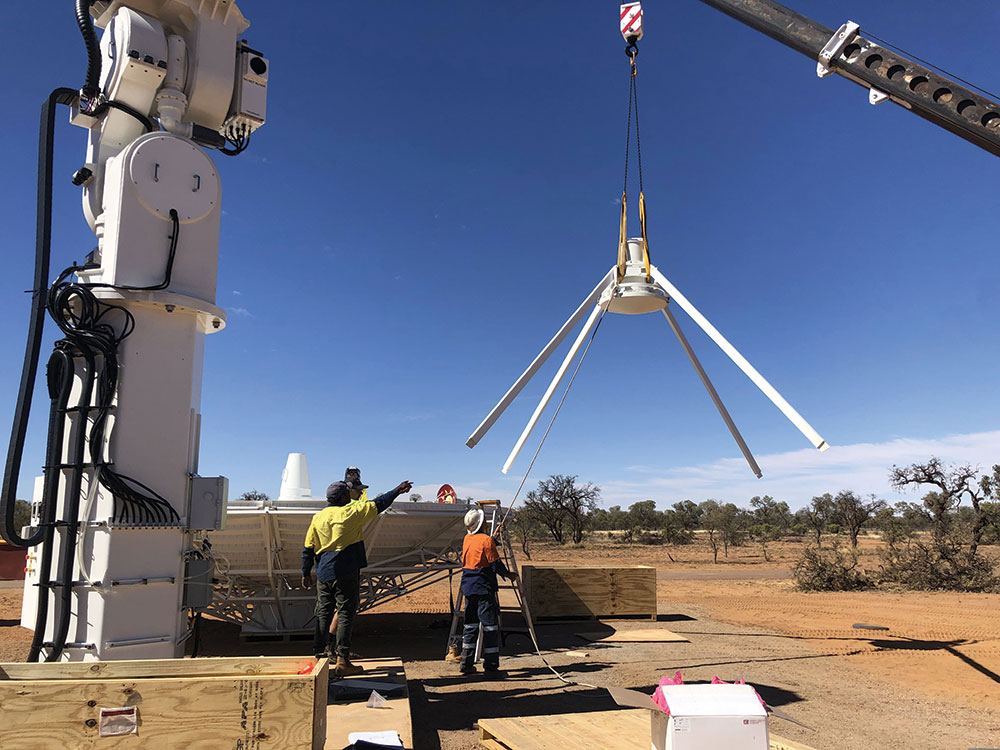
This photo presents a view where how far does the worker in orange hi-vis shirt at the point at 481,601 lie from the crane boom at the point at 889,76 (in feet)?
24.7

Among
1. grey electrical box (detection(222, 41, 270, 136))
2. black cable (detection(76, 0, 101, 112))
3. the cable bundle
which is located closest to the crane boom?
grey electrical box (detection(222, 41, 270, 136))

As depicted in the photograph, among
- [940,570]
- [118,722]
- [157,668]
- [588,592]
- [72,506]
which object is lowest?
[940,570]

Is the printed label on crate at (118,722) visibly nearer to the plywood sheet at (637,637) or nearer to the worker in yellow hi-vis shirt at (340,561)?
the worker in yellow hi-vis shirt at (340,561)

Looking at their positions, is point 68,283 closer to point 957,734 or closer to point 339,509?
point 339,509

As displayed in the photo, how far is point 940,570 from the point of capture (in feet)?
78.8

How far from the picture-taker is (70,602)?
6.70 meters

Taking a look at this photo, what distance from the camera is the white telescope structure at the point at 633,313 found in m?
11.4

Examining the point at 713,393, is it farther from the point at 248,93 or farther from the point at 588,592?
the point at 248,93

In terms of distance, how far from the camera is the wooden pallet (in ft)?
19.5

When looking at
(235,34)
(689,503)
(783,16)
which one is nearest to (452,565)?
(235,34)

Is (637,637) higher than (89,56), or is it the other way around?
(89,56)

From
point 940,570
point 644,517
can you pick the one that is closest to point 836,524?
point 644,517

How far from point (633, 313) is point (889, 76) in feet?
16.9

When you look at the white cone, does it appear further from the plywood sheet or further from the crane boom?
the crane boom
